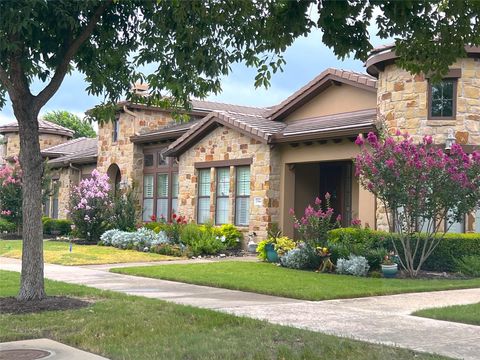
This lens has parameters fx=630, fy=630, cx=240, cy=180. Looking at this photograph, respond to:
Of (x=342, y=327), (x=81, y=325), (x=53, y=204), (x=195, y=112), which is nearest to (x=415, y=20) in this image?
(x=342, y=327)

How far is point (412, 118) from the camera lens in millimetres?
16094

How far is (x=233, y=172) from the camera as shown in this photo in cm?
2119

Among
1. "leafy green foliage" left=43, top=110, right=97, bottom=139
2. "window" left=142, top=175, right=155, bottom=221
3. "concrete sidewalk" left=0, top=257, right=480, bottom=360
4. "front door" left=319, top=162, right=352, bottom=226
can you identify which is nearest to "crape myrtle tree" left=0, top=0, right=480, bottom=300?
"concrete sidewalk" left=0, top=257, right=480, bottom=360

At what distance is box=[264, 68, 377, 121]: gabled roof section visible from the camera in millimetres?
18594

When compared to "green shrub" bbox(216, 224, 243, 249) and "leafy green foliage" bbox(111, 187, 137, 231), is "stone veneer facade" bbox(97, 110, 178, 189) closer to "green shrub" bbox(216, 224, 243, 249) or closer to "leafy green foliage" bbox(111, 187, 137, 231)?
"leafy green foliage" bbox(111, 187, 137, 231)

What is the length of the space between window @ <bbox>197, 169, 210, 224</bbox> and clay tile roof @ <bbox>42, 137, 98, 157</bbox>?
1288 centimetres

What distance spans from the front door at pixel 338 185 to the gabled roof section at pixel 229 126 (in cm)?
214

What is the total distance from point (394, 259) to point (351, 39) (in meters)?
9.06

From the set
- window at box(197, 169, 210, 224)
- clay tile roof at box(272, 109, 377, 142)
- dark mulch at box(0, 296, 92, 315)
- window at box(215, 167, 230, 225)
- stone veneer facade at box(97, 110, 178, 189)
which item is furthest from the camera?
stone veneer facade at box(97, 110, 178, 189)

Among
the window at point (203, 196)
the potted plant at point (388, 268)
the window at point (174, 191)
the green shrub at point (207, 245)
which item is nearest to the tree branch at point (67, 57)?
the potted plant at point (388, 268)

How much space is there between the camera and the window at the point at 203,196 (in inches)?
888

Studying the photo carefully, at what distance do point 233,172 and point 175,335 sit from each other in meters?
14.0

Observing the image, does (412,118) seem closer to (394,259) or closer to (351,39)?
(394,259)

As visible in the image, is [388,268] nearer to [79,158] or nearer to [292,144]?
[292,144]
